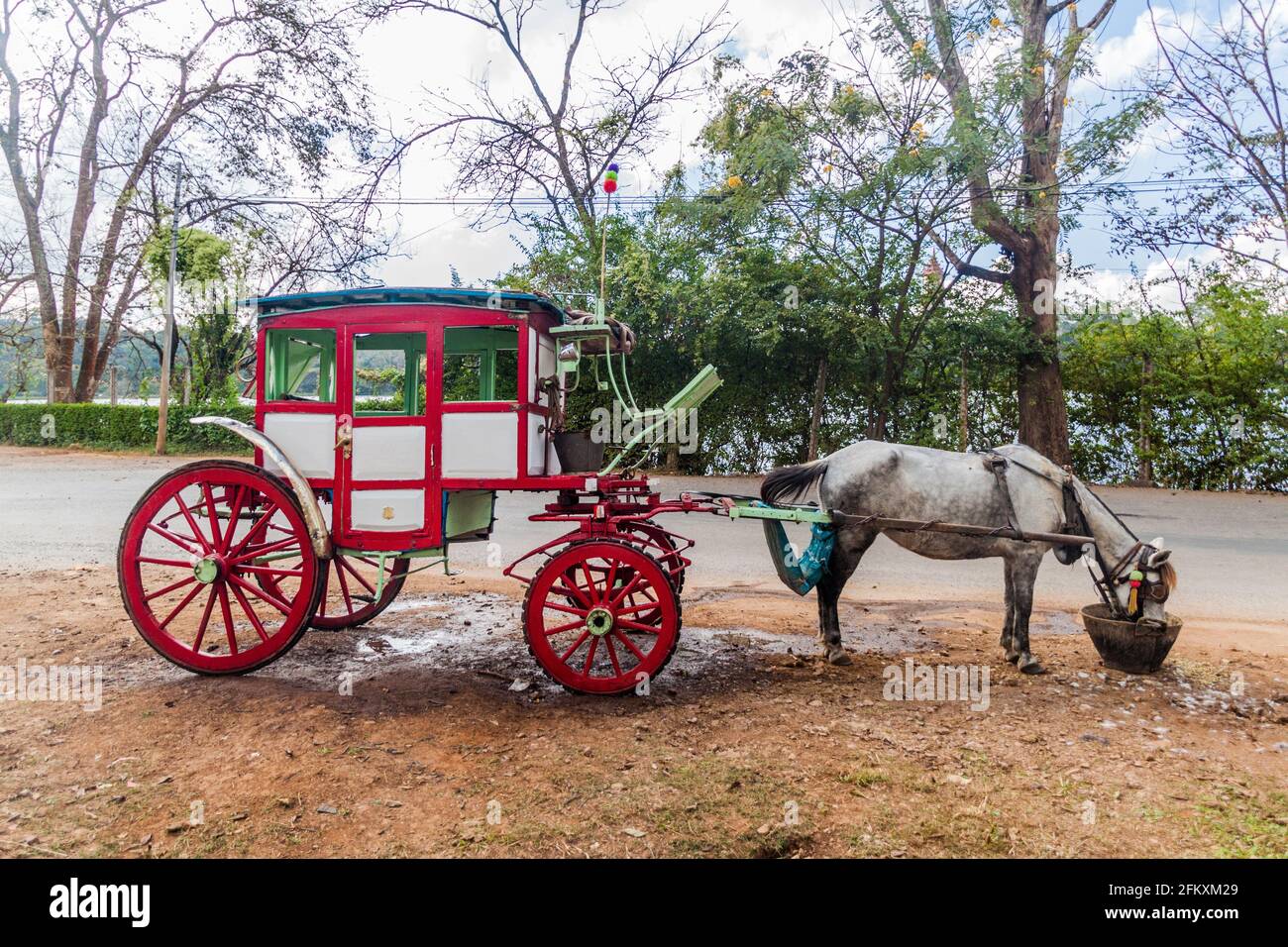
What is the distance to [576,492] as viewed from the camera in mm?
5320

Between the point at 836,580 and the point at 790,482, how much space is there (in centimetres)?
73

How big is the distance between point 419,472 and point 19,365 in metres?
32.6

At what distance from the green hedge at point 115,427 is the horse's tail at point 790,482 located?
1830 cm

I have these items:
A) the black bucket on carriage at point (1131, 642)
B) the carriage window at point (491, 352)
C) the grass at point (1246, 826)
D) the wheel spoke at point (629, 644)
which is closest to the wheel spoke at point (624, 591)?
the wheel spoke at point (629, 644)

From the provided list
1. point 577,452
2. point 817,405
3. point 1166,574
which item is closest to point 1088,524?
point 1166,574

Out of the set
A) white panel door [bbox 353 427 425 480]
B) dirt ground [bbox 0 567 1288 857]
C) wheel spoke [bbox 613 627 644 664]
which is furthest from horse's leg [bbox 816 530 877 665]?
white panel door [bbox 353 427 425 480]

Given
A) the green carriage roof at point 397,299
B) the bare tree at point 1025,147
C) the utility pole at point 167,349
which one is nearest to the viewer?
the green carriage roof at point 397,299

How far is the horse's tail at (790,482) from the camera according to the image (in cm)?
539

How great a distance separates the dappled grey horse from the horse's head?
12 cm

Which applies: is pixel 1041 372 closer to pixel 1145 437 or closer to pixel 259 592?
pixel 1145 437

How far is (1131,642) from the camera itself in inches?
191

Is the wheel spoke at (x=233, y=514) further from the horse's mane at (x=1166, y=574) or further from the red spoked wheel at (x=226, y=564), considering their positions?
the horse's mane at (x=1166, y=574)

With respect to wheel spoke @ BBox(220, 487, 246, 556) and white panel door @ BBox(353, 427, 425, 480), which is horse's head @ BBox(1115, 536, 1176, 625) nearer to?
white panel door @ BBox(353, 427, 425, 480)
